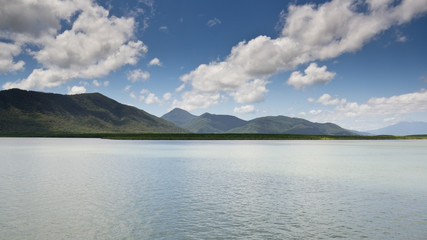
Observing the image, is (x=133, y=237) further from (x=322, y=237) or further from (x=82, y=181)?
(x=82, y=181)

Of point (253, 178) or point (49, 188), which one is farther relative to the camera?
point (253, 178)

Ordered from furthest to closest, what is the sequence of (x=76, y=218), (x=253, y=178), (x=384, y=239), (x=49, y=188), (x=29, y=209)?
(x=253, y=178) < (x=49, y=188) < (x=29, y=209) < (x=76, y=218) < (x=384, y=239)

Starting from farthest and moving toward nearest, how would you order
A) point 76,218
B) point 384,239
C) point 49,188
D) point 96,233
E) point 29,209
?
point 49,188 → point 29,209 → point 76,218 → point 96,233 → point 384,239

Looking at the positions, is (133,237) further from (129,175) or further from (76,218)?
(129,175)

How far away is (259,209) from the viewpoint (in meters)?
23.7

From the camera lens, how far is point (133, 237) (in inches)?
677

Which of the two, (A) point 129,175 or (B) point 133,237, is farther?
(A) point 129,175

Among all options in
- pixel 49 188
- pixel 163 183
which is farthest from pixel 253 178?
pixel 49 188

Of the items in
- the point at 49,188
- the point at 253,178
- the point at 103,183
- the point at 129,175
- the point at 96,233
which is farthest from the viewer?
the point at 129,175

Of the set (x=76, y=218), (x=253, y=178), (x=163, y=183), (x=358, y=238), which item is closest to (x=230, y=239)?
(x=358, y=238)

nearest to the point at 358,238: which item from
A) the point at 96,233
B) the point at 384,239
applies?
the point at 384,239

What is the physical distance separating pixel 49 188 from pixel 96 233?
60.8ft

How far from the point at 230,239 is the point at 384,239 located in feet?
28.1

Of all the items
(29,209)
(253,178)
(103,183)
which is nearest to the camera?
(29,209)
